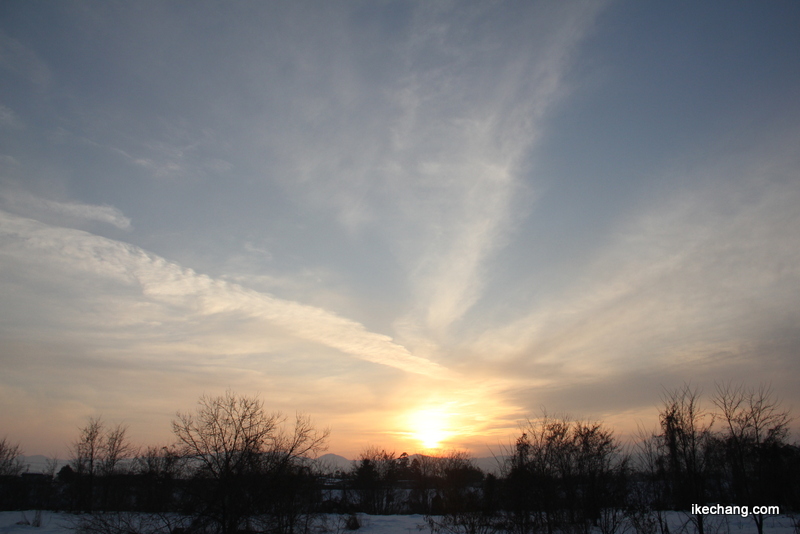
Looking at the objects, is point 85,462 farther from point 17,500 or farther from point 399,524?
point 399,524

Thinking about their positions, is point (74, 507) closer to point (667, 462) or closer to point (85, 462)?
point (85, 462)

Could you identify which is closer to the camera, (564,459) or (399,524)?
(564,459)

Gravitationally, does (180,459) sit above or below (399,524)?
above

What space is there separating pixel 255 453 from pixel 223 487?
242cm

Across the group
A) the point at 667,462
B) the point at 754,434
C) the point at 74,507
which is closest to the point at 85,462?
A: the point at 74,507

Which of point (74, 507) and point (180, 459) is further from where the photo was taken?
point (74, 507)

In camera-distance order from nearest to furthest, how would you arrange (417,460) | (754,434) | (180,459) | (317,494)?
(754,434)
(180,459)
(317,494)
(417,460)

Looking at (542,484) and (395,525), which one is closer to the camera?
(542,484)

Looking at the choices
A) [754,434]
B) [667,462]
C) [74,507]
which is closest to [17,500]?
[74,507]

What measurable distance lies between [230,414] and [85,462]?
155 feet

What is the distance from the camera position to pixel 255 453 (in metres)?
23.3

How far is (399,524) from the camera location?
132 feet

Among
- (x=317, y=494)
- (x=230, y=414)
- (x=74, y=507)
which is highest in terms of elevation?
(x=230, y=414)

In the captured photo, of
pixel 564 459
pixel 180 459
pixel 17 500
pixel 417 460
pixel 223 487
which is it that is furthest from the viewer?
pixel 417 460
